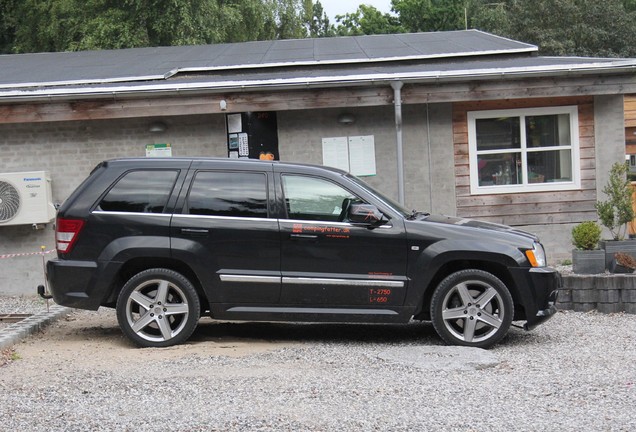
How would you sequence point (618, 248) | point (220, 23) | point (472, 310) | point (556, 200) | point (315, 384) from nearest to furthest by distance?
Answer: point (315, 384)
point (472, 310)
point (618, 248)
point (556, 200)
point (220, 23)

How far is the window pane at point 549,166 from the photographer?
40.9 feet

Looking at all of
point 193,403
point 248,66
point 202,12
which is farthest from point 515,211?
point 202,12

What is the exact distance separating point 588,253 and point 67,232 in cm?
607

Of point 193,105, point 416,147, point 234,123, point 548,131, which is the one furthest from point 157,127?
point 548,131

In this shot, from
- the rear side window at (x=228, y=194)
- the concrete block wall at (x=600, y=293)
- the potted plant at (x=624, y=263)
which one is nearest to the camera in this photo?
the rear side window at (x=228, y=194)

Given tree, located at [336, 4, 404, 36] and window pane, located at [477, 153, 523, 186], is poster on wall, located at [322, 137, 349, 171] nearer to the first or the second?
window pane, located at [477, 153, 523, 186]

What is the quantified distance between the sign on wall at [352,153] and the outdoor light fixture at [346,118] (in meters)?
0.27

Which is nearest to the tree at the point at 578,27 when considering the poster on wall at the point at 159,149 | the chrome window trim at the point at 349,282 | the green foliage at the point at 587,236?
the poster on wall at the point at 159,149

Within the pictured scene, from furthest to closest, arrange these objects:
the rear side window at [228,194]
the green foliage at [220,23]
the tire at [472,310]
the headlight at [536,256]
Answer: the green foliage at [220,23] → the rear side window at [228,194] → the headlight at [536,256] → the tire at [472,310]

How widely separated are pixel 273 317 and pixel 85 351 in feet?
6.04

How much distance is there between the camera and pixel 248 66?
45.2 feet

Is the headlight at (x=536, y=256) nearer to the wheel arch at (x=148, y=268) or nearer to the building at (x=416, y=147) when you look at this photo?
the wheel arch at (x=148, y=268)

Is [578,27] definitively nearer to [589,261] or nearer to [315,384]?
[589,261]

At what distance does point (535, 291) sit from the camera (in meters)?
7.55
